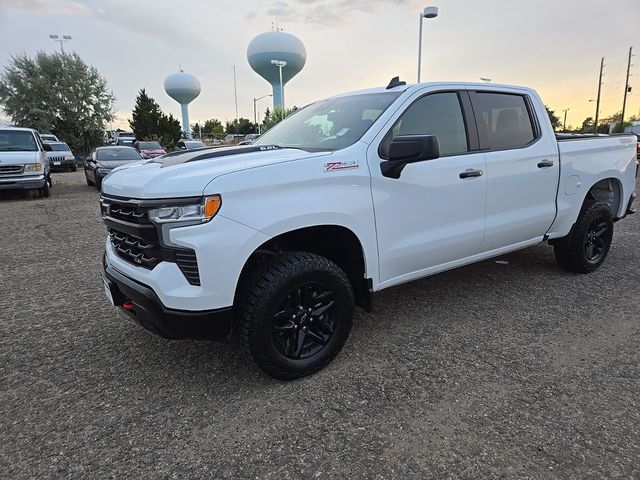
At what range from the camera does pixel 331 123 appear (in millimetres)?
3525

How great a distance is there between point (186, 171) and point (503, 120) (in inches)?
113

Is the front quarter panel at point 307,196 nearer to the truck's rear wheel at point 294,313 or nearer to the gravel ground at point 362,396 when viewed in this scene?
the truck's rear wheel at point 294,313

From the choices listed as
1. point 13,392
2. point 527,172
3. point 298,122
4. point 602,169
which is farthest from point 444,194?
point 13,392

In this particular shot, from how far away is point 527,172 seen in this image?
3943 mm

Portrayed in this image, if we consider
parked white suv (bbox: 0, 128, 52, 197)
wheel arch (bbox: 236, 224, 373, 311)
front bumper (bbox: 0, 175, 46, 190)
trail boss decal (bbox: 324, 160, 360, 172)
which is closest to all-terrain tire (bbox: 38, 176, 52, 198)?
parked white suv (bbox: 0, 128, 52, 197)

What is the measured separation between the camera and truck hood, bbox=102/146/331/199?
2.39 meters

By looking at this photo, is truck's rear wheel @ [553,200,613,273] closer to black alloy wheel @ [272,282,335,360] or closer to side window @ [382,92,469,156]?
side window @ [382,92,469,156]

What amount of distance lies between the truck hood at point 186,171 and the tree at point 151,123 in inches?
1721

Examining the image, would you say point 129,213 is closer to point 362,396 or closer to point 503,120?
point 362,396

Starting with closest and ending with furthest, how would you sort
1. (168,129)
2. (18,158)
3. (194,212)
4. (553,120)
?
(194,212) < (18,158) < (553,120) < (168,129)

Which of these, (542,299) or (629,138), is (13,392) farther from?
(629,138)

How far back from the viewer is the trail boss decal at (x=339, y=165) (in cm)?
277

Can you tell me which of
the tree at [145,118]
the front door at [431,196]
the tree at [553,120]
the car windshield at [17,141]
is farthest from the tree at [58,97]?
the front door at [431,196]

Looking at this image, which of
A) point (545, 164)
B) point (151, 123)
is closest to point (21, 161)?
point (545, 164)
